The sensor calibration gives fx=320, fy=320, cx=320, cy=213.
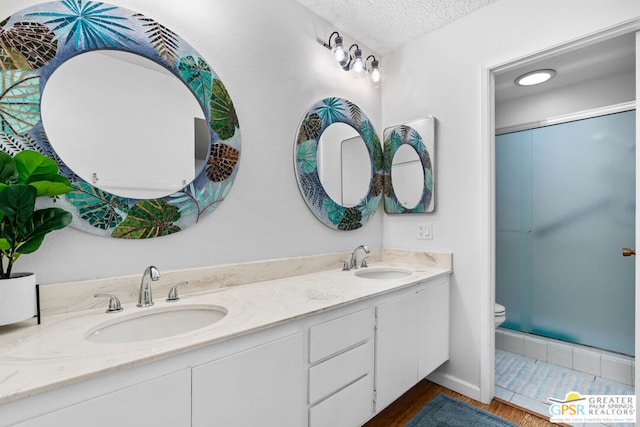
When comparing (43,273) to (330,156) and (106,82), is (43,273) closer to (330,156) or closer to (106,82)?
(106,82)

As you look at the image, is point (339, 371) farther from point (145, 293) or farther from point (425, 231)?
point (425, 231)

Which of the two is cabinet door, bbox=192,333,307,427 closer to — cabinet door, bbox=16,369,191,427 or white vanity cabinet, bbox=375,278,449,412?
cabinet door, bbox=16,369,191,427

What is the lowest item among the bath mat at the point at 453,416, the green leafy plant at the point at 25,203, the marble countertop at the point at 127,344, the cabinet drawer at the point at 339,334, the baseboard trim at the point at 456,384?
the bath mat at the point at 453,416

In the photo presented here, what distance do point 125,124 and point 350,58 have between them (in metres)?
1.48

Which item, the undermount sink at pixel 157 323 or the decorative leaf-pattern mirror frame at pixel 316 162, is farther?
the decorative leaf-pattern mirror frame at pixel 316 162

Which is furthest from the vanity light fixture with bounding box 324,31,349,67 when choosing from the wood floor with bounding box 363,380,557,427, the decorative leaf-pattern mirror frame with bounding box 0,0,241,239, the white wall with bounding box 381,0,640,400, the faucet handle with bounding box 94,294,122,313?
the wood floor with bounding box 363,380,557,427

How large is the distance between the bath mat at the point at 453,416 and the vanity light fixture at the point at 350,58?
2.08 m

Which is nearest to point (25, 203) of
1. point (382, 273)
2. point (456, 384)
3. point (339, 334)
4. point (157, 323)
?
point (157, 323)

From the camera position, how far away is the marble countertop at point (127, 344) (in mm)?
713

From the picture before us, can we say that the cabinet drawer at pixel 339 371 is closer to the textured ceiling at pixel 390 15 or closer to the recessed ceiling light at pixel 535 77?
the textured ceiling at pixel 390 15

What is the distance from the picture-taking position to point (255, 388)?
3.37 ft

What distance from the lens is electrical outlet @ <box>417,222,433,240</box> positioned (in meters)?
2.16

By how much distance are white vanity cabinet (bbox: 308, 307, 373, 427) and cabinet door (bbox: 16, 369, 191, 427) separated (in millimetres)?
473

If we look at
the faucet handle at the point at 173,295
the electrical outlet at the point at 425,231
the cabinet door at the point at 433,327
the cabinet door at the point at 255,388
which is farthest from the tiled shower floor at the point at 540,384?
the faucet handle at the point at 173,295
